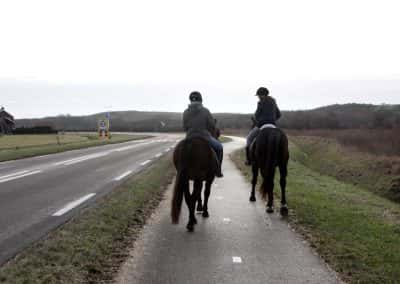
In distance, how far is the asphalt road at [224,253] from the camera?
4426mm

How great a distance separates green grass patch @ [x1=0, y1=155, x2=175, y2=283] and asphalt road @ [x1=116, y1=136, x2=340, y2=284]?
0.27 metres

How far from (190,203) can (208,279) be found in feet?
7.75

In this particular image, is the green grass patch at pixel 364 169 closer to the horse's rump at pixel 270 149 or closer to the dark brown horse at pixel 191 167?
the horse's rump at pixel 270 149

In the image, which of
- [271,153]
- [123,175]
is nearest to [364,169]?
[123,175]

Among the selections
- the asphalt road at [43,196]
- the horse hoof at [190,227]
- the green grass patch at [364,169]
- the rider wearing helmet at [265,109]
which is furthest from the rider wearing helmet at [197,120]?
the green grass patch at [364,169]

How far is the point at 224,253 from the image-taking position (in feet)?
17.3

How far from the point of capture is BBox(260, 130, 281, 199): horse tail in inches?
296

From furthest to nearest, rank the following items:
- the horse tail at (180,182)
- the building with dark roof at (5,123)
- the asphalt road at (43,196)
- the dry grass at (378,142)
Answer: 1. the building with dark roof at (5,123)
2. the dry grass at (378,142)
3. the horse tail at (180,182)
4. the asphalt road at (43,196)

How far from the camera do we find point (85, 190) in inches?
408

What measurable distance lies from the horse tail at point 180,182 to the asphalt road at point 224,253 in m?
0.40

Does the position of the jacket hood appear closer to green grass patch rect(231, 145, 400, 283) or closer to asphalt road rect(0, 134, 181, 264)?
green grass patch rect(231, 145, 400, 283)

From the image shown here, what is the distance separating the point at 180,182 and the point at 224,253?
1626mm

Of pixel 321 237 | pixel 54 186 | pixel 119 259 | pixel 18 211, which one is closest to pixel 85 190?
pixel 54 186

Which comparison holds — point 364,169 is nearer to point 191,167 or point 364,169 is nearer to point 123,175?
point 123,175
